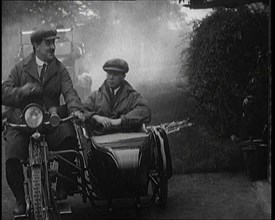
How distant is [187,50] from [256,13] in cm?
155

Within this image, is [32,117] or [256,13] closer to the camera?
[32,117]

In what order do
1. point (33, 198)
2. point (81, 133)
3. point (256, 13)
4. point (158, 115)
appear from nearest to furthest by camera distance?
point (33, 198), point (81, 133), point (256, 13), point (158, 115)

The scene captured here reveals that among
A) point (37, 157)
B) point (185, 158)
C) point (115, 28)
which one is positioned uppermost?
point (115, 28)

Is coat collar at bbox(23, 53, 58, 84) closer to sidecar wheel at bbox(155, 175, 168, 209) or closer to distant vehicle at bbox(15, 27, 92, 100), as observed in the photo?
sidecar wheel at bbox(155, 175, 168, 209)

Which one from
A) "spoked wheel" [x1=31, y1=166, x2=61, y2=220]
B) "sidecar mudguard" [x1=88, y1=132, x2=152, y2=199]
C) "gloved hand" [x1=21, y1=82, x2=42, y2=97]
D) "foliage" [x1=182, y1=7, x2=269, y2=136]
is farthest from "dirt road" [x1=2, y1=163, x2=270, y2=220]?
"gloved hand" [x1=21, y1=82, x2=42, y2=97]

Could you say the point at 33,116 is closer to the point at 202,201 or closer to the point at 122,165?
the point at 122,165

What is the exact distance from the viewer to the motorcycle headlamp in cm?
478

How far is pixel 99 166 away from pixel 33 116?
1.01 m

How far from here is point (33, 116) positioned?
189 inches

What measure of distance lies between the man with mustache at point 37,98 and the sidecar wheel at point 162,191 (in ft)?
3.08

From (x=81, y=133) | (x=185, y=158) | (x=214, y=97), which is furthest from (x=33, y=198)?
(x=214, y=97)

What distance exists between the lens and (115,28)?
48.3 ft

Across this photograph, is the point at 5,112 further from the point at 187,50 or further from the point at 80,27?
the point at 80,27

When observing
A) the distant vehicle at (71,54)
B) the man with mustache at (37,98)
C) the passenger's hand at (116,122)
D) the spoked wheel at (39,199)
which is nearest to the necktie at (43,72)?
the man with mustache at (37,98)
